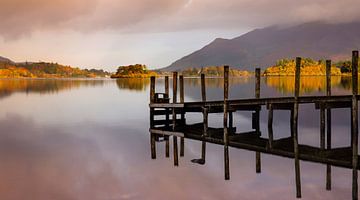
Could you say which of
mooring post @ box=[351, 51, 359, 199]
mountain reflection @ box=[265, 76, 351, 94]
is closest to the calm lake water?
mooring post @ box=[351, 51, 359, 199]

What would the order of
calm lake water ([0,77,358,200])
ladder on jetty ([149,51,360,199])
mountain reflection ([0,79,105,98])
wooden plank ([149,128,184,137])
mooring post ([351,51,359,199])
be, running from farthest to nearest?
mountain reflection ([0,79,105,98]) < wooden plank ([149,128,184,137]) < calm lake water ([0,77,358,200]) < ladder on jetty ([149,51,360,199]) < mooring post ([351,51,359,199])

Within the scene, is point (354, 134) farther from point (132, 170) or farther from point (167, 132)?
point (167, 132)

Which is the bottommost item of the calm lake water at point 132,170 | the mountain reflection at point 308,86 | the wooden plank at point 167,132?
the calm lake water at point 132,170

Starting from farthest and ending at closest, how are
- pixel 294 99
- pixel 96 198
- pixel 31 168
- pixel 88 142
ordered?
pixel 88 142 → pixel 31 168 → pixel 294 99 → pixel 96 198

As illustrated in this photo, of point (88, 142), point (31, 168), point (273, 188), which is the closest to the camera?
Result: point (273, 188)

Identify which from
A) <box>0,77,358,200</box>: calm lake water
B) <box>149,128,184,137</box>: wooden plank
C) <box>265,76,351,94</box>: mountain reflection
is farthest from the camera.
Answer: <box>265,76,351,94</box>: mountain reflection

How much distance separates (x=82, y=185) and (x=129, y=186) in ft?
5.92

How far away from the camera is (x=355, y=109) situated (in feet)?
45.8

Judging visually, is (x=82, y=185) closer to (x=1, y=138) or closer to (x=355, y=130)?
(x=355, y=130)

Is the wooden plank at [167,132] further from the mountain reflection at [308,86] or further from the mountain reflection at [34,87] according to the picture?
the mountain reflection at [34,87]

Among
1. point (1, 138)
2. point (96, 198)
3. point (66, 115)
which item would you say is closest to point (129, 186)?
point (96, 198)

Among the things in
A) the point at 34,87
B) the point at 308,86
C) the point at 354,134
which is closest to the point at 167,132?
the point at 354,134

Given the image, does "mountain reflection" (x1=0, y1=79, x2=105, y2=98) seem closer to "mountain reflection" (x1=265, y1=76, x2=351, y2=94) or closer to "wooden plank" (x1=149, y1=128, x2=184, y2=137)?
"mountain reflection" (x1=265, y1=76, x2=351, y2=94)

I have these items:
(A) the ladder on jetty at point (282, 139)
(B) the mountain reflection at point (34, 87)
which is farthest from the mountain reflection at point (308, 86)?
(B) the mountain reflection at point (34, 87)
